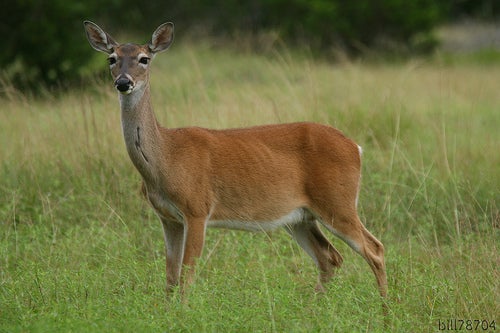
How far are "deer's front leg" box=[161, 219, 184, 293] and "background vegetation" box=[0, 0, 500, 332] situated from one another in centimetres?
9

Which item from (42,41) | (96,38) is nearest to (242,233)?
(96,38)

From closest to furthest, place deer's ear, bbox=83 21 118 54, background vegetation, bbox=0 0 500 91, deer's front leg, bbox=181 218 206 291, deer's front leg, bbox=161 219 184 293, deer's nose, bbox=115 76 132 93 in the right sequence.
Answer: deer's nose, bbox=115 76 132 93 < deer's front leg, bbox=181 218 206 291 < deer's front leg, bbox=161 219 184 293 < deer's ear, bbox=83 21 118 54 < background vegetation, bbox=0 0 500 91

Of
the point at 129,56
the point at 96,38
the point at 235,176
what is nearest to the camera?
the point at 129,56

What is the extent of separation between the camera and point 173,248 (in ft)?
20.4

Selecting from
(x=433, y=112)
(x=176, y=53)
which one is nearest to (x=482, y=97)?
(x=433, y=112)

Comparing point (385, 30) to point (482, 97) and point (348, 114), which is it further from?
point (348, 114)

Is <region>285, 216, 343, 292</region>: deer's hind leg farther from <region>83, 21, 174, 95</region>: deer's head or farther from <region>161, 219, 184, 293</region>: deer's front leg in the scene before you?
<region>83, 21, 174, 95</region>: deer's head

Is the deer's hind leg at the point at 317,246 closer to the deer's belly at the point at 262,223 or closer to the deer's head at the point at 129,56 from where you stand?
the deer's belly at the point at 262,223

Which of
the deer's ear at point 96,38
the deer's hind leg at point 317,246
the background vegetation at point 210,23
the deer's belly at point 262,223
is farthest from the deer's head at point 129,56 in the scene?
the background vegetation at point 210,23

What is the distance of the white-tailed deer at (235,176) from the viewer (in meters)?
6.00

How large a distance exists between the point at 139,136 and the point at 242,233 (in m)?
1.56

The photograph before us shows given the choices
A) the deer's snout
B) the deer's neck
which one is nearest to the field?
the deer's neck

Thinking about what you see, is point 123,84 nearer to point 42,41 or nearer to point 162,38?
point 162,38

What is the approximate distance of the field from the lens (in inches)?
207
